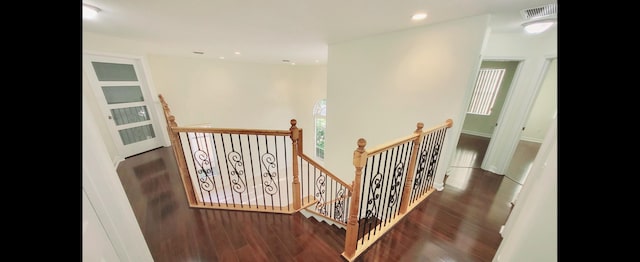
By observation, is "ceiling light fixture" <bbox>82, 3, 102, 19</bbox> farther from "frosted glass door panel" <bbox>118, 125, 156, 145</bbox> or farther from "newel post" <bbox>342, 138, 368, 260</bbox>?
"newel post" <bbox>342, 138, 368, 260</bbox>

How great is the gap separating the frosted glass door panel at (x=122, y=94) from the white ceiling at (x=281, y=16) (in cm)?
137

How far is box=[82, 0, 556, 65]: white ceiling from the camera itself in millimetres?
1682

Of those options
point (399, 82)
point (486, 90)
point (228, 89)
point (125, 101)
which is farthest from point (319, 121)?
point (125, 101)

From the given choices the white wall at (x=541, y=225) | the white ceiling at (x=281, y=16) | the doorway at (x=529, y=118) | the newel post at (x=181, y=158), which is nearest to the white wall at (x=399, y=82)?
the white ceiling at (x=281, y=16)

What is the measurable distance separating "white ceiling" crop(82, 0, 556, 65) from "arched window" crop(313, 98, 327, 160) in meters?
4.83

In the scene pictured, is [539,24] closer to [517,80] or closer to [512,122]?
[517,80]

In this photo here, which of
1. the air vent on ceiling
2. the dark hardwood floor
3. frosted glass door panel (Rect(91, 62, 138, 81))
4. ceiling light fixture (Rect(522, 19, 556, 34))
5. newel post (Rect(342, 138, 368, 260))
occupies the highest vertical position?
the air vent on ceiling

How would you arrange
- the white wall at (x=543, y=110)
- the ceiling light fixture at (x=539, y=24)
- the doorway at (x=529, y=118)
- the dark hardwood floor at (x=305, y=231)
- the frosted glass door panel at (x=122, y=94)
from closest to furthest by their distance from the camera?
the dark hardwood floor at (x=305, y=231) → the ceiling light fixture at (x=539, y=24) → the frosted glass door panel at (x=122, y=94) → the doorway at (x=529, y=118) → the white wall at (x=543, y=110)

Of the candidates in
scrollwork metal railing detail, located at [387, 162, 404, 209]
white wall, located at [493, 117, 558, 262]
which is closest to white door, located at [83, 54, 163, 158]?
scrollwork metal railing detail, located at [387, 162, 404, 209]

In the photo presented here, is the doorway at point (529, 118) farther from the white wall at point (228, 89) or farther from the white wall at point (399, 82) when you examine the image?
the white wall at point (228, 89)

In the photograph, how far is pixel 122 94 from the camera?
361cm

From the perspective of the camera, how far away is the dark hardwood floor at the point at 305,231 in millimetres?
1574
